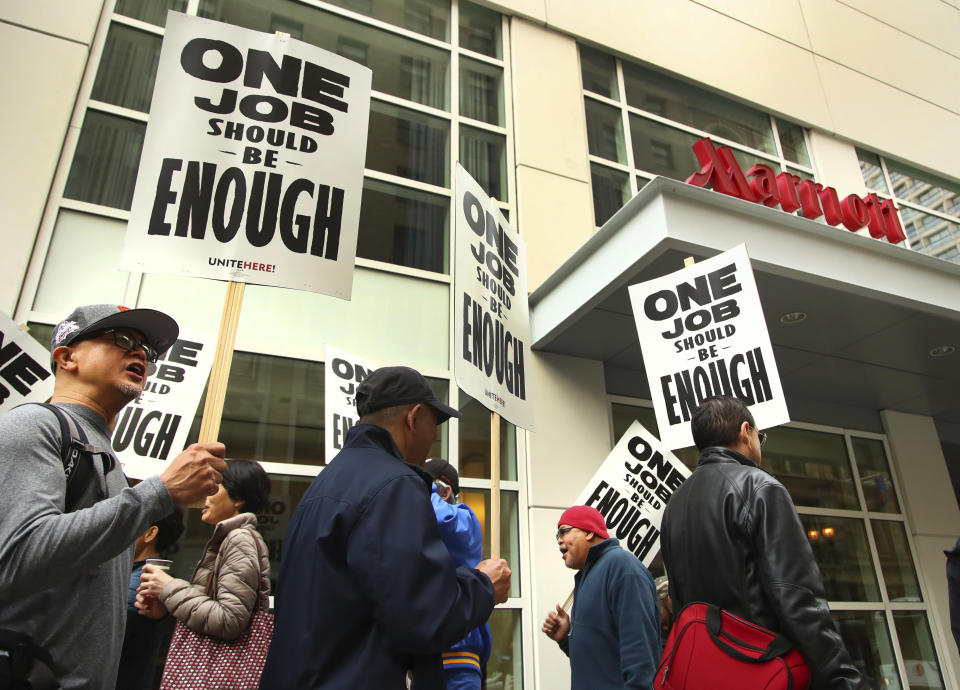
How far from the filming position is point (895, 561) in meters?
8.43

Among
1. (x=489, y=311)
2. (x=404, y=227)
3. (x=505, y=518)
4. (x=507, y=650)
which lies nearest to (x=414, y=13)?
(x=404, y=227)

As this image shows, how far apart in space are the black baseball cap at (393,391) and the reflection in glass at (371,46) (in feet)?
22.1

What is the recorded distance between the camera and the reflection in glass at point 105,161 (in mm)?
6082

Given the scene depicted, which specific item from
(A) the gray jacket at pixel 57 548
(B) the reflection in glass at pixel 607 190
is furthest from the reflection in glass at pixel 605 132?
(A) the gray jacket at pixel 57 548

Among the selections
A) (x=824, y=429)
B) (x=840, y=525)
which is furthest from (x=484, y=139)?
(x=840, y=525)

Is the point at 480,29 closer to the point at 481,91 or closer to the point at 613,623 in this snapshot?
the point at 481,91

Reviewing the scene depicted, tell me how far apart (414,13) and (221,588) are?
8.32 m

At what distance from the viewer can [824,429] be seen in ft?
28.6

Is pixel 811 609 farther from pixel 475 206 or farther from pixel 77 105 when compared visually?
pixel 77 105

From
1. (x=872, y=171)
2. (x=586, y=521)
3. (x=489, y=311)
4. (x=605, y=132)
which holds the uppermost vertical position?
(x=872, y=171)

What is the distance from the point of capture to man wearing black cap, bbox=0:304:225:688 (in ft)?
5.34

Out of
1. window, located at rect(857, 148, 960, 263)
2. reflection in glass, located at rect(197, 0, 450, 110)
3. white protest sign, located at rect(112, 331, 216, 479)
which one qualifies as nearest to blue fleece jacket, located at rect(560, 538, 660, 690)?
white protest sign, located at rect(112, 331, 216, 479)

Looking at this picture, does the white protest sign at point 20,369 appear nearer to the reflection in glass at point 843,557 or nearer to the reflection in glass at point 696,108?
the reflection in glass at point 843,557

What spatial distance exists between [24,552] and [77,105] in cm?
621
